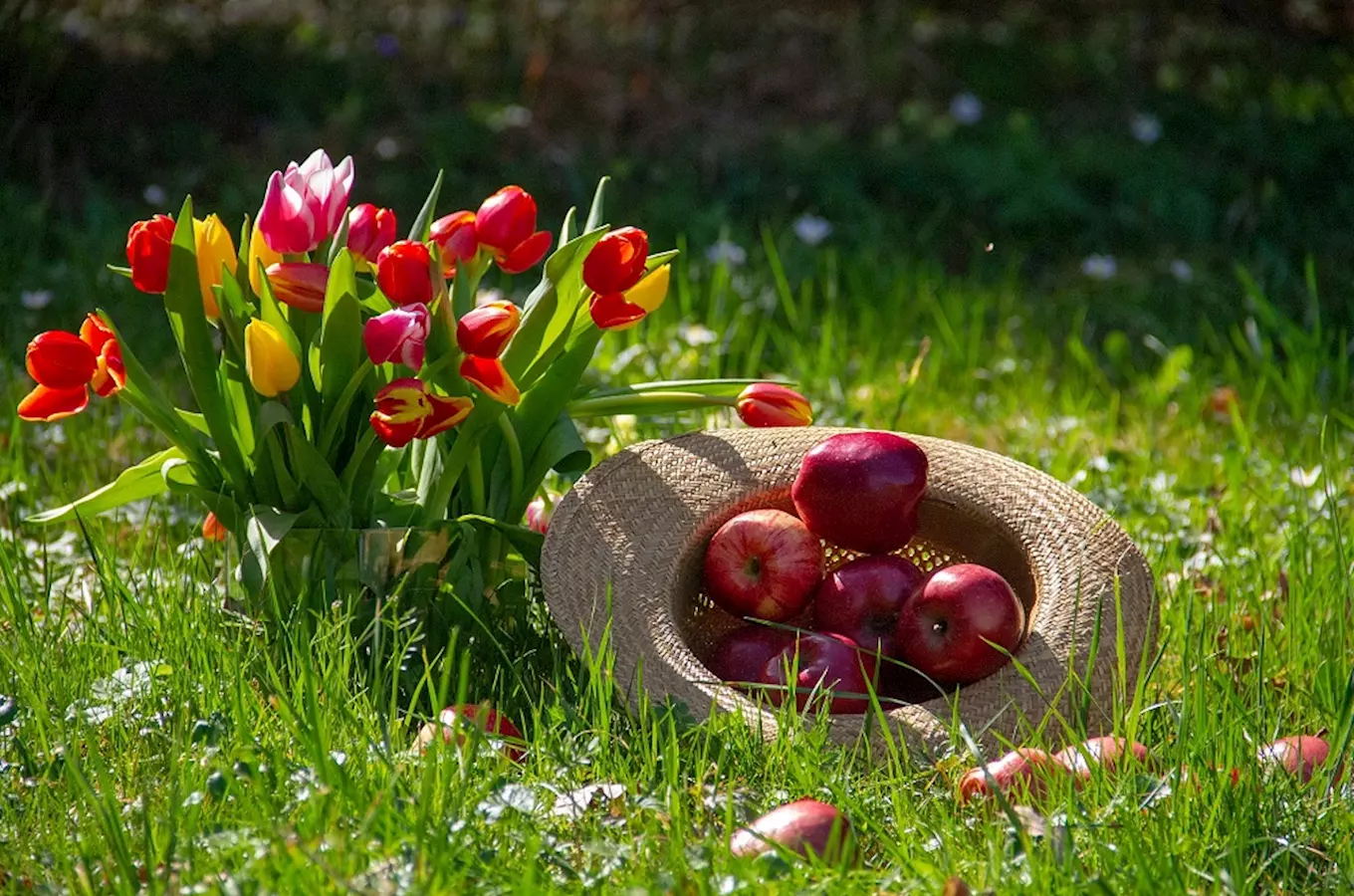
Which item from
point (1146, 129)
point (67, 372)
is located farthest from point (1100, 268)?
point (67, 372)

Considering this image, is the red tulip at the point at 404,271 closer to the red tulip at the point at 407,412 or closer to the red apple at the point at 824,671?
the red tulip at the point at 407,412

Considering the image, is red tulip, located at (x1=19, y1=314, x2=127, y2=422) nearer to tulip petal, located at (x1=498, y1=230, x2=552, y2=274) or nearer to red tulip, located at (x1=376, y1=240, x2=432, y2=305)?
red tulip, located at (x1=376, y1=240, x2=432, y2=305)

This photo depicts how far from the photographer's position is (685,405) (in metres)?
2.43

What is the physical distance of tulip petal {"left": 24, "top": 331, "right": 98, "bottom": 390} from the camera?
218 centimetres

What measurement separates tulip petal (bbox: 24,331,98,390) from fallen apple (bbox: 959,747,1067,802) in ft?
4.24

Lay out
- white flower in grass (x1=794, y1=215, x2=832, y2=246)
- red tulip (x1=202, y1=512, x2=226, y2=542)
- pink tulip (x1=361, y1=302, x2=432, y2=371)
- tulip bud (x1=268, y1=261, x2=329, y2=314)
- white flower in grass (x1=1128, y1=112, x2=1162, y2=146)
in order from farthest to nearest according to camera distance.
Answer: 1. white flower in grass (x1=1128, y1=112, x2=1162, y2=146)
2. white flower in grass (x1=794, y1=215, x2=832, y2=246)
3. red tulip (x1=202, y1=512, x2=226, y2=542)
4. tulip bud (x1=268, y1=261, x2=329, y2=314)
5. pink tulip (x1=361, y1=302, x2=432, y2=371)

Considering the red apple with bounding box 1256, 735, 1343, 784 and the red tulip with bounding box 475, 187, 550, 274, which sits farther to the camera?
the red tulip with bounding box 475, 187, 550, 274

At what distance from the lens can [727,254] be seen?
13.5 ft

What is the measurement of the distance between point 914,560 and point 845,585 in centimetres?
27

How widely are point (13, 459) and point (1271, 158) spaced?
4.14 m

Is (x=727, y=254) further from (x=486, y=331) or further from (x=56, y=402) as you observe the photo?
(x=56, y=402)

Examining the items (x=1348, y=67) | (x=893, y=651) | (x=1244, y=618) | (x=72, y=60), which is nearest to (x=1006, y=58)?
(x=1348, y=67)

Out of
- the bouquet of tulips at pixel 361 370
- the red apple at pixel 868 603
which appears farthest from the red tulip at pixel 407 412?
the red apple at pixel 868 603

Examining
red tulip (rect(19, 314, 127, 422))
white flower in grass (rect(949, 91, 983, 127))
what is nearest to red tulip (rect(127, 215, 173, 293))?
red tulip (rect(19, 314, 127, 422))
